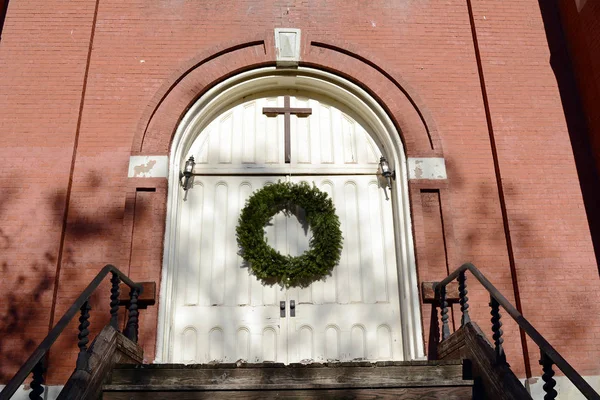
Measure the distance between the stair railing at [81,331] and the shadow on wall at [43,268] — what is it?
405 mm

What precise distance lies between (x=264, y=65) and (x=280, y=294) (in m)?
3.01

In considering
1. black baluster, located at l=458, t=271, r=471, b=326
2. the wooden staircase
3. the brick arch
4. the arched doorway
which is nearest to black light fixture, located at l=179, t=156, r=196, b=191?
the arched doorway

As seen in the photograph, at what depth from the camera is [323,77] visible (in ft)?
26.4

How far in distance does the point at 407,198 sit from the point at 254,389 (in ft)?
10.8

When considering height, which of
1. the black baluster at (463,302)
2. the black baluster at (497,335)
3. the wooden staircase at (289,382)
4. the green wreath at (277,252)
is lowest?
the wooden staircase at (289,382)

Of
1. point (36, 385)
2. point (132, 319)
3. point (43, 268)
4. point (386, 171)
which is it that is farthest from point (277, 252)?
point (36, 385)

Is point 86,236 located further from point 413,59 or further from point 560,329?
point 560,329

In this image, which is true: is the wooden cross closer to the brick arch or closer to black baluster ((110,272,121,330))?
the brick arch

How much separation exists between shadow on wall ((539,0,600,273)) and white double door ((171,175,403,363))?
2.37 metres

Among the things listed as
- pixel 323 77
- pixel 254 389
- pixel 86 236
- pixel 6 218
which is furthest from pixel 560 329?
pixel 6 218

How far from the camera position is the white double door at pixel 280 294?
6973mm

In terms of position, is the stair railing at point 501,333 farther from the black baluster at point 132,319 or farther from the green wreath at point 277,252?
the black baluster at point 132,319

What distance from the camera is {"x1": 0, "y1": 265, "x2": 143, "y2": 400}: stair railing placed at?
4.14m

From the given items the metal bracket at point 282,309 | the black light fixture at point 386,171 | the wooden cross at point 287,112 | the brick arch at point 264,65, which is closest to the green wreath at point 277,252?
the metal bracket at point 282,309
